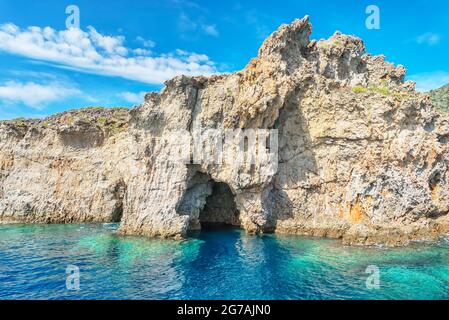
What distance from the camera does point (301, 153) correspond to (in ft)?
141

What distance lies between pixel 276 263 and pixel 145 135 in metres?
21.9

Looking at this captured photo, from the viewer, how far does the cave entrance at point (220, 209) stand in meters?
47.9

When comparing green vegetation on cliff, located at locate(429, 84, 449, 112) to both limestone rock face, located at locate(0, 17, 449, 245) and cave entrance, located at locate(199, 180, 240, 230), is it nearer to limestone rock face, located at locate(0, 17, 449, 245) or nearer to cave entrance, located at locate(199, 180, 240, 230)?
limestone rock face, located at locate(0, 17, 449, 245)

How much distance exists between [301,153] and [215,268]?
20.3 meters

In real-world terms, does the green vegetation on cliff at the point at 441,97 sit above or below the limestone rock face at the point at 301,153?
above

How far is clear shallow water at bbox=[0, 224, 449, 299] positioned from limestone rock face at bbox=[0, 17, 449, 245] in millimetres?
4202

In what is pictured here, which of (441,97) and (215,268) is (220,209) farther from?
(441,97)

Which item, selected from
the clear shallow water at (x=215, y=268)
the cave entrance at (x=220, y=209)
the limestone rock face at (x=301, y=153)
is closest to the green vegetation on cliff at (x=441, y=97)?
the limestone rock face at (x=301, y=153)

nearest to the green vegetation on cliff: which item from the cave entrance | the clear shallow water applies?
the cave entrance

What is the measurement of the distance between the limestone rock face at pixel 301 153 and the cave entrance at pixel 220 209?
313 cm

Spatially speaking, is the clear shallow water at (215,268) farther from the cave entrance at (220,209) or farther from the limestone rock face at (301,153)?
the cave entrance at (220,209)

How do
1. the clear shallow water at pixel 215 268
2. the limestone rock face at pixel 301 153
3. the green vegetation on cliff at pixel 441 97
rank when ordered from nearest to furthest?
the clear shallow water at pixel 215 268 < the limestone rock face at pixel 301 153 < the green vegetation on cliff at pixel 441 97

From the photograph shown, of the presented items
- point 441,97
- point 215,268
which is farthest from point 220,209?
point 441,97
